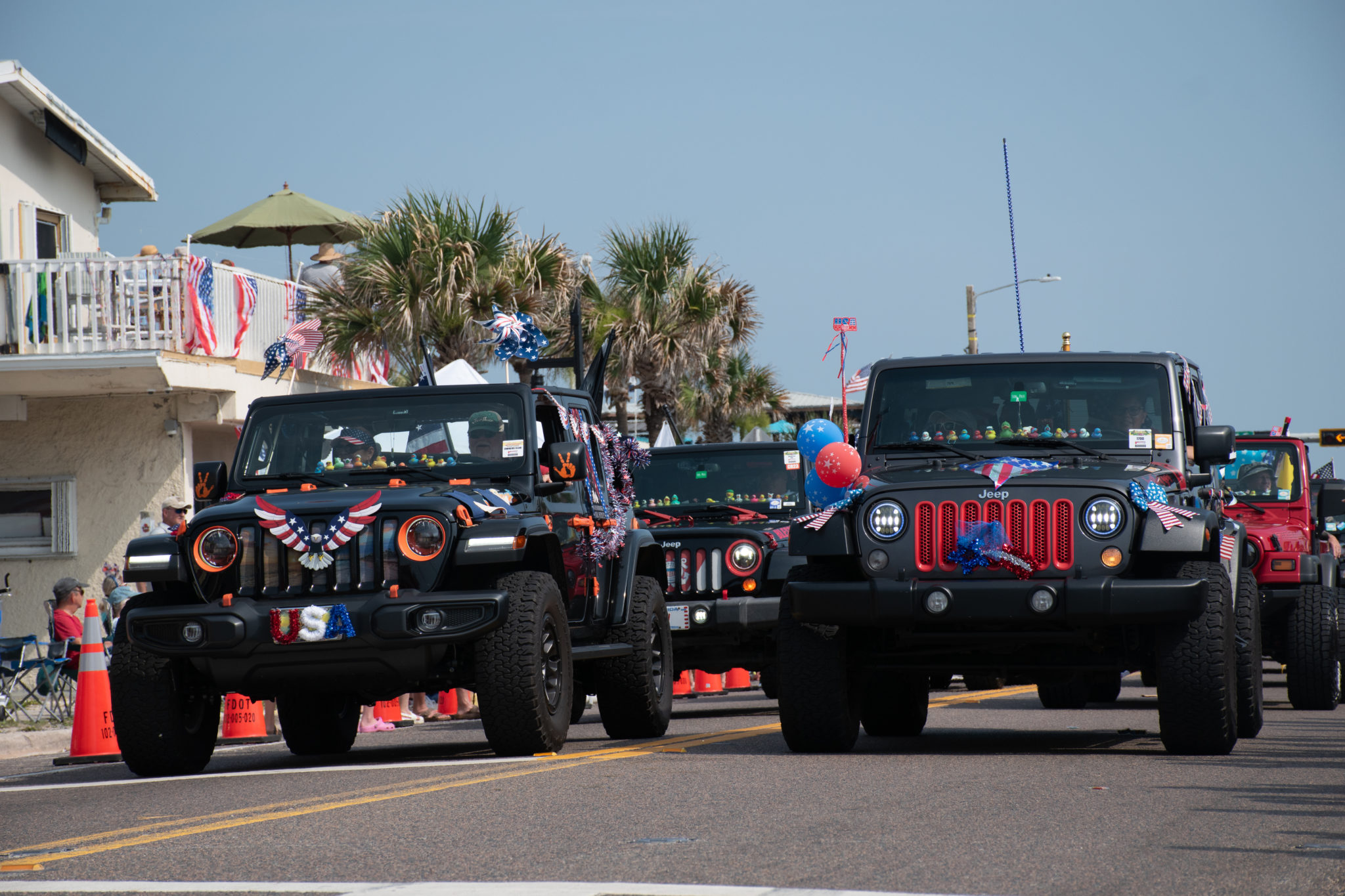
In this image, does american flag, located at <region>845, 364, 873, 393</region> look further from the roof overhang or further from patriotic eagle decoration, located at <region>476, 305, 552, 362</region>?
the roof overhang

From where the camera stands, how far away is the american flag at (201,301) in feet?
68.0

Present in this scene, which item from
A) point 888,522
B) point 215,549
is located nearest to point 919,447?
point 888,522

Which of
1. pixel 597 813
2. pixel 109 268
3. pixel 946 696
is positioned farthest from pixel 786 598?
pixel 109 268

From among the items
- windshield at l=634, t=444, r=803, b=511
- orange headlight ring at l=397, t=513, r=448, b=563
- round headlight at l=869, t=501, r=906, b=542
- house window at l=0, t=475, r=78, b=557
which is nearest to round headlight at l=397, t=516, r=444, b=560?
orange headlight ring at l=397, t=513, r=448, b=563

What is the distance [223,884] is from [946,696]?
12689 millimetres

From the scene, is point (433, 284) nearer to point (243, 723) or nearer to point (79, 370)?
point (79, 370)

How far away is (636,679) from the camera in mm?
11180

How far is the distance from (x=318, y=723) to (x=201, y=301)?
10.9m

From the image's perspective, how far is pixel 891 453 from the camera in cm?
1027

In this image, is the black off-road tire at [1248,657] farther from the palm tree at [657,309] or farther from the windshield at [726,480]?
the palm tree at [657,309]

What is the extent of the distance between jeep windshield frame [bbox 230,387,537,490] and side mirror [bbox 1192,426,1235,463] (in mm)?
3747

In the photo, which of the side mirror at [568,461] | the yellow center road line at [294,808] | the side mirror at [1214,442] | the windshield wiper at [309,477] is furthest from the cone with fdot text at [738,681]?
the side mirror at [1214,442]

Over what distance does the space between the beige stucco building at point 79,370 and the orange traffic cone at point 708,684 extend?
5.59m

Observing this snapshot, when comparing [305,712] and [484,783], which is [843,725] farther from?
[305,712]
